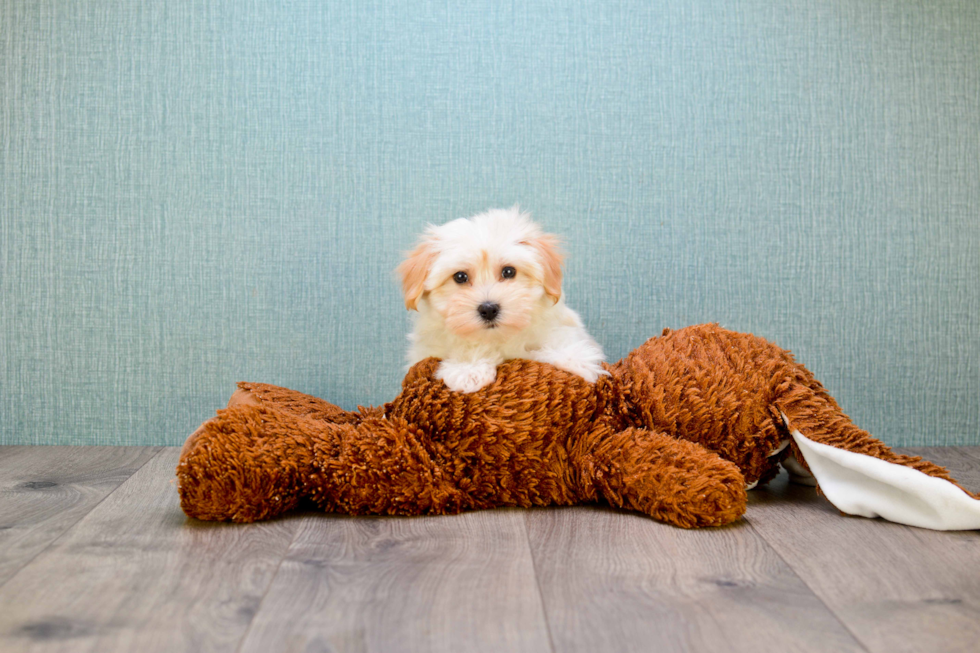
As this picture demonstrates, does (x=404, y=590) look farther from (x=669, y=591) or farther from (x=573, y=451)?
(x=573, y=451)

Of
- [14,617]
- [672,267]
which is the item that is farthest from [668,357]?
[14,617]

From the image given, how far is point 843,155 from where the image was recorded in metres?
2.06

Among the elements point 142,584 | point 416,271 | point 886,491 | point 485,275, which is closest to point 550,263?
point 485,275

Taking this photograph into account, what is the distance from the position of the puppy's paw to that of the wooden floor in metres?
0.25

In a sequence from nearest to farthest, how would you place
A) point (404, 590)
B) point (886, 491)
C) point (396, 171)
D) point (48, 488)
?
point (404, 590) → point (886, 491) → point (48, 488) → point (396, 171)

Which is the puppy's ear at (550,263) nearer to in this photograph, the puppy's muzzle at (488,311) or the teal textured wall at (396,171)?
the puppy's muzzle at (488,311)

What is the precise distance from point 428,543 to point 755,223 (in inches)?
50.1

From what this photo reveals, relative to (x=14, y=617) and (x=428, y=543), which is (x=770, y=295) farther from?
(x=14, y=617)

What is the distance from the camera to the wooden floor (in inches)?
38.2

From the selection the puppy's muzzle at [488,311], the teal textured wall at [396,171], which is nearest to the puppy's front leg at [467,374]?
the puppy's muzzle at [488,311]

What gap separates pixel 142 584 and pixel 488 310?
2.38ft

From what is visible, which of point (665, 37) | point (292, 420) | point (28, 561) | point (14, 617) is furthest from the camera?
point (665, 37)

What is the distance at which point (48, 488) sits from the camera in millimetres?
1660

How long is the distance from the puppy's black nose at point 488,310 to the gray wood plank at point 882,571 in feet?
2.01
